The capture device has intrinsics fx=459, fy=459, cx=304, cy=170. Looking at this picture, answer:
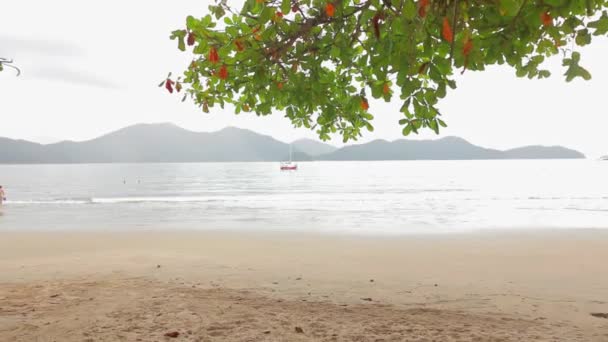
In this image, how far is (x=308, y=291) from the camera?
8.71 m

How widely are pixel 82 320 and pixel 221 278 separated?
4.07 metres

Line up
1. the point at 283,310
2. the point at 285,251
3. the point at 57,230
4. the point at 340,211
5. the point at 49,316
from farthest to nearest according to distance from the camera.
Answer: the point at 340,211 → the point at 57,230 → the point at 285,251 → the point at 283,310 → the point at 49,316

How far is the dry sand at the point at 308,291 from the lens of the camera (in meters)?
5.88

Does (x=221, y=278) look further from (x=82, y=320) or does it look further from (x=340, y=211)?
(x=340, y=211)

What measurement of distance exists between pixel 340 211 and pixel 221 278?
20.6 m

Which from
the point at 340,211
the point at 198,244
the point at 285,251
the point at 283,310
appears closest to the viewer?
the point at 283,310

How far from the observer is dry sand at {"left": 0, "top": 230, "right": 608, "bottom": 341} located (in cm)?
588

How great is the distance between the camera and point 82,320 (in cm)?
618

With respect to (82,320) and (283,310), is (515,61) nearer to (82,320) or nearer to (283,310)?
(283,310)

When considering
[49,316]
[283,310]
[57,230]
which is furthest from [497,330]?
[57,230]

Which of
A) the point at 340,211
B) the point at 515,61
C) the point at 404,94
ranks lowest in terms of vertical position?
the point at 340,211

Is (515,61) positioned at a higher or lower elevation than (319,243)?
higher

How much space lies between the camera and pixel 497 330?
5887mm

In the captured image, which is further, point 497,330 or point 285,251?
point 285,251
